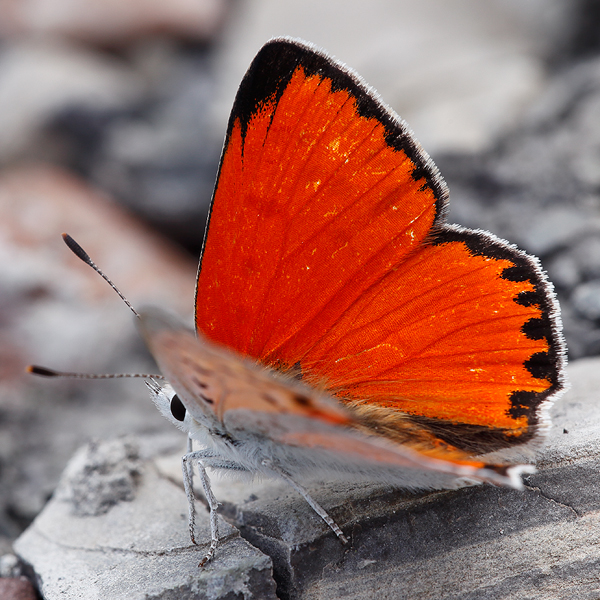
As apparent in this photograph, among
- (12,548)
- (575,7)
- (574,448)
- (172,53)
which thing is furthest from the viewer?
(172,53)

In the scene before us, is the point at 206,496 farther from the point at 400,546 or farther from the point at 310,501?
the point at 400,546

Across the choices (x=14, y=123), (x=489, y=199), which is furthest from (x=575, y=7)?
(x=14, y=123)

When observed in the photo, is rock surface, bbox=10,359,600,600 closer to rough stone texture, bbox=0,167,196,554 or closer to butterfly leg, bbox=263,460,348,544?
butterfly leg, bbox=263,460,348,544

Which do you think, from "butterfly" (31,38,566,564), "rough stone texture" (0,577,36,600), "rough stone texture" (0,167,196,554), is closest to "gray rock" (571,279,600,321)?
"butterfly" (31,38,566,564)

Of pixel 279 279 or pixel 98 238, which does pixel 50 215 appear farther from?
pixel 279 279

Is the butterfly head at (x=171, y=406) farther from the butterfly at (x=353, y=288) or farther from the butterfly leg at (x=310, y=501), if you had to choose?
the butterfly leg at (x=310, y=501)

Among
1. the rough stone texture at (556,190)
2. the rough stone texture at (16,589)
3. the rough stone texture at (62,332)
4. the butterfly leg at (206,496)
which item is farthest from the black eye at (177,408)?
the rough stone texture at (556,190)
